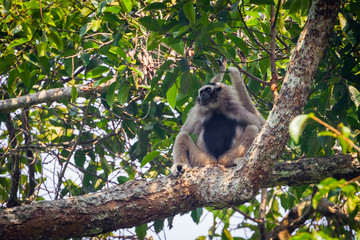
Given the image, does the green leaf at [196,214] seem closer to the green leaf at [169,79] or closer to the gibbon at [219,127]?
the gibbon at [219,127]

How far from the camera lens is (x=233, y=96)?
7.45 m

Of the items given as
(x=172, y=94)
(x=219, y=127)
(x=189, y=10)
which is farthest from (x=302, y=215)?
(x=189, y=10)

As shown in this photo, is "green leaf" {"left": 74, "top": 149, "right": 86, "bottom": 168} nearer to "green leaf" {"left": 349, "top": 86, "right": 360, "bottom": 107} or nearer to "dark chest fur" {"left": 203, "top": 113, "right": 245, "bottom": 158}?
"dark chest fur" {"left": 203, "top": 113, "right": 245, "bottom": 158}

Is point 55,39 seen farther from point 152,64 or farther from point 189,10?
point 189,10

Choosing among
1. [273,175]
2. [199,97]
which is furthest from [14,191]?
[273,175]

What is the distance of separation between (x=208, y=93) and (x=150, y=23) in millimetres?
2483

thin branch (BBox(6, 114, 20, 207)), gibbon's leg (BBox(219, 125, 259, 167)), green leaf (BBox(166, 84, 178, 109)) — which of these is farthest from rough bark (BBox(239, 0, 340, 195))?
thin branch (BBox(6, 114, 20, 207))

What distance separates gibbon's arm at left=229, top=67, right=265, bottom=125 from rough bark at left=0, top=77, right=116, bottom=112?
2208 millimetres

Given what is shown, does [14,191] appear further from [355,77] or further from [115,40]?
[355,77]

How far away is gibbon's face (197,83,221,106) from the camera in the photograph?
7.00 meters

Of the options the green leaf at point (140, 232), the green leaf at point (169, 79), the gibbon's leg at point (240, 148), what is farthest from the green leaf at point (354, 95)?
the green leaf at point (140, 232)

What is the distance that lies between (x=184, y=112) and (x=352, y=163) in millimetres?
3153

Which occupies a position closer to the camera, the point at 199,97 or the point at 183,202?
the point at 183,202

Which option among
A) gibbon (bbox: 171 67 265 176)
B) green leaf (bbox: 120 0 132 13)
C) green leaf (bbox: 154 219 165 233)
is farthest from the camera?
gibbon (bbox: 171 67 265 176)
